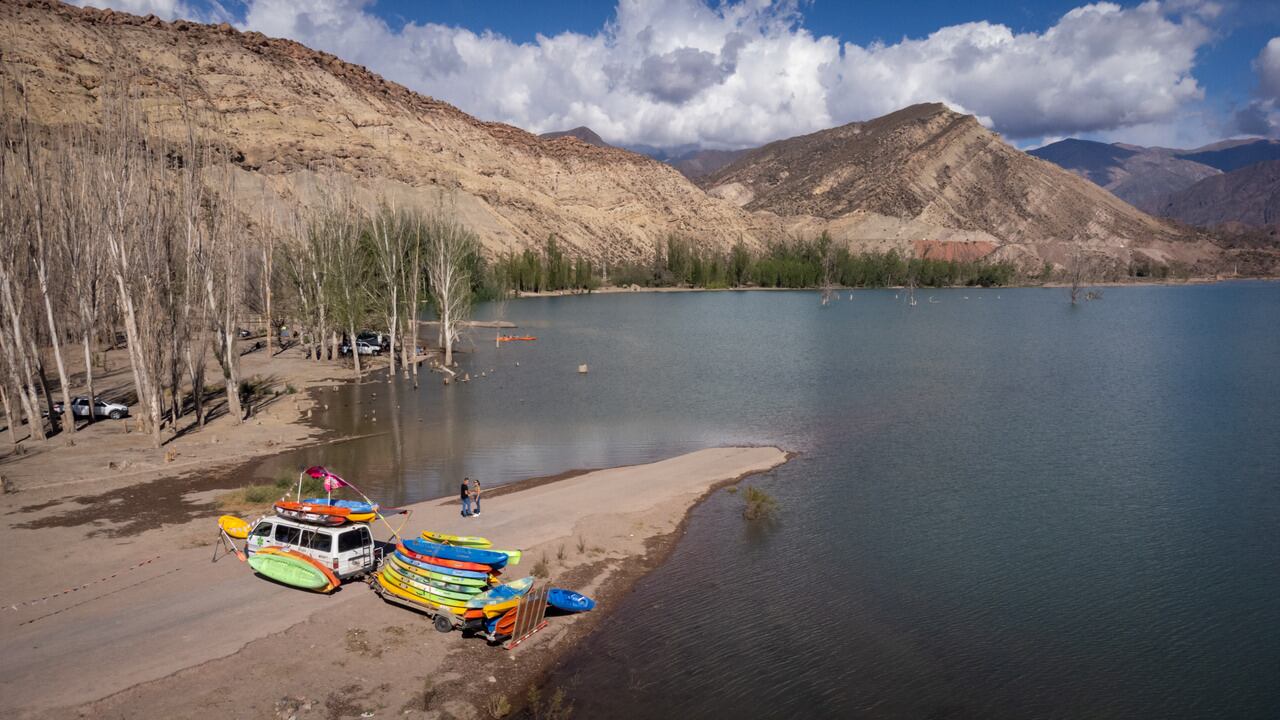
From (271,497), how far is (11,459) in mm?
13029

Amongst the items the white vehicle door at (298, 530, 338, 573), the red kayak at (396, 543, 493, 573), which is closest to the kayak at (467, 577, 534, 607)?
the red kayak at (396, 543, 493, 573)

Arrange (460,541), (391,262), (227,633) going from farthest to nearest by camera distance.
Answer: (391,262)
(460,541)
(227,633)

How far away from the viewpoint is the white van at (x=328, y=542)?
1852 centimetres

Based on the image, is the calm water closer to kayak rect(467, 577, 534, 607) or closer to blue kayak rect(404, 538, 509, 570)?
kayak rect(467, 577, 534, 607)

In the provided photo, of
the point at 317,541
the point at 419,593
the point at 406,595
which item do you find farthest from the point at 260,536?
the point at 419,593

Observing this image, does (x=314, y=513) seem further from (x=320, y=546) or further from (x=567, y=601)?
(x=567, y=601)

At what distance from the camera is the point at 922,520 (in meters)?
26.4

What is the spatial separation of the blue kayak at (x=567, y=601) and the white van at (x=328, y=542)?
4.60m

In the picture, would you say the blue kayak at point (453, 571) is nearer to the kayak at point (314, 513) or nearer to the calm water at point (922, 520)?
the kayak at point (314, 513)

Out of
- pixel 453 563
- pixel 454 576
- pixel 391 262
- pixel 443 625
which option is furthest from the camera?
pixel 391 262

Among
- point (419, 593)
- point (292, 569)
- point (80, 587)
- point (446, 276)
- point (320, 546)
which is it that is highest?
point (446, 276)

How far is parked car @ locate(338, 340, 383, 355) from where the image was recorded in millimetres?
64113

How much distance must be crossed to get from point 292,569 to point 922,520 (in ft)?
63.6

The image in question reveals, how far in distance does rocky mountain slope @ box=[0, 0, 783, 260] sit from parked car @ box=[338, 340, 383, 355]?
135 feet
